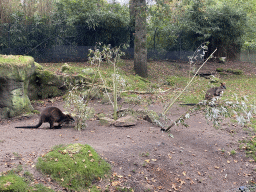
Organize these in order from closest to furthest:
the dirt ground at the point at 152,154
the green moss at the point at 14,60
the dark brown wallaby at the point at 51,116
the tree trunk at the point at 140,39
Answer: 1. the dirt ground at the point at 152,154
2. the dark brown wallaby at the point at 51,116
3. the green moss at the point at 14,60
4. the tree trunk at the point at 140,39

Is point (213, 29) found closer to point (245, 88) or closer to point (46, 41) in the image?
point (245, 88)

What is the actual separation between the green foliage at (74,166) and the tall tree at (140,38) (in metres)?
10.4

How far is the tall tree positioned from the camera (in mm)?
14711

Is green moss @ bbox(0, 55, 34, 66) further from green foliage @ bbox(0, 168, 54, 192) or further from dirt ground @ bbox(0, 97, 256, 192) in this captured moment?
green foliage @ bbox(0, 168, 54, 192)

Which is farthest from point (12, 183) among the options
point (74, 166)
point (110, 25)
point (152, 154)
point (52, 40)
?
point (110, 25)

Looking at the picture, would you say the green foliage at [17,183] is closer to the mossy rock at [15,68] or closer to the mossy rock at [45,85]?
the mossy rock at [15,68]

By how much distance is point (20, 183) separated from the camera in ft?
13.9

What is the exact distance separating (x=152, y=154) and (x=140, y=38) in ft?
34.5

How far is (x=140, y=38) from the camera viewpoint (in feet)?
51.2

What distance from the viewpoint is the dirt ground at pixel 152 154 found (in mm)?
5379

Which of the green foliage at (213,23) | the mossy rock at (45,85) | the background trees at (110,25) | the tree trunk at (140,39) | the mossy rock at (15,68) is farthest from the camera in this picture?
the green foliage at (213,23)

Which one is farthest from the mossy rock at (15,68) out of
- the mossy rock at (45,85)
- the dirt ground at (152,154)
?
the mossy rock at (45,85)

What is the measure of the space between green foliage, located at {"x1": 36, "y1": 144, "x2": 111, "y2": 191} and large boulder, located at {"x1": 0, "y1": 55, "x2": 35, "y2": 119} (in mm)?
4168

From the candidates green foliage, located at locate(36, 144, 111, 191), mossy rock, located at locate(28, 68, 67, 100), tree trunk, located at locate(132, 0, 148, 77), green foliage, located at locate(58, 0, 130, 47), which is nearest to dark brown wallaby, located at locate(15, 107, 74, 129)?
green foliage, located at locate(36, 144, 111, 191)
